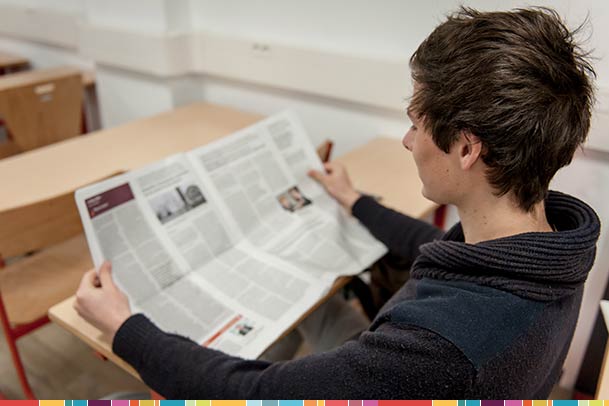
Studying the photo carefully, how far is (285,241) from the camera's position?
1133mm

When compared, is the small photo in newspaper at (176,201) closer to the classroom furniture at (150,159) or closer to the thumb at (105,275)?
the thumb at (105,275)

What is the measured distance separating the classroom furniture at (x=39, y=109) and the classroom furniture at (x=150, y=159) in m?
0.57

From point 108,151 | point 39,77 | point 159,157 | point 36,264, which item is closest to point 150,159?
point 159,157

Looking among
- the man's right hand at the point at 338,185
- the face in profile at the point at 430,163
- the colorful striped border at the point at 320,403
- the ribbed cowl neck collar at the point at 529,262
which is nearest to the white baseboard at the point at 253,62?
the man's right hand at the point at 338,185

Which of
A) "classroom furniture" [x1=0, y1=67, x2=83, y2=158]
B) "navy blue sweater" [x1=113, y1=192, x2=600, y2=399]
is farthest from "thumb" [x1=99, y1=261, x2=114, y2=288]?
"classroom furniture" [x1=0, y1=67, x2=83, y2=158]

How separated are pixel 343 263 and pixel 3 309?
2.72 feet

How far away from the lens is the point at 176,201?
1048 mm

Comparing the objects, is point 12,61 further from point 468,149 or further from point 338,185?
point 468,149

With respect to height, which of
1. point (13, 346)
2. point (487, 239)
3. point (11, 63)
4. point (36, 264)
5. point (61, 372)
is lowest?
point (61, 372)

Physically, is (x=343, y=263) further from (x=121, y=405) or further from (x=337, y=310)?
(x=121, y=405)

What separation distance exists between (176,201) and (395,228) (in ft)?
1.54

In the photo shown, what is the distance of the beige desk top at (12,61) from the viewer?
2996mm

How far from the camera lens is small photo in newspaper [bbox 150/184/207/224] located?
1.02 meters

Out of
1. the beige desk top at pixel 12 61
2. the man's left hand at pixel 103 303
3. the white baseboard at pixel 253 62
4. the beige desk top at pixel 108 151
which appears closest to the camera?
the man's left hand at pixel 103 303
